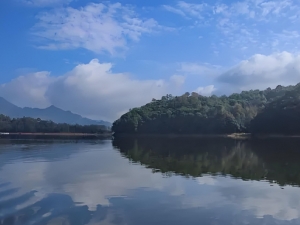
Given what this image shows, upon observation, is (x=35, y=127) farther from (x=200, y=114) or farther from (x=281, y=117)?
(x=281, y=117)

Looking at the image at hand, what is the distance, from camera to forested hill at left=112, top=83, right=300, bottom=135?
9919 cm

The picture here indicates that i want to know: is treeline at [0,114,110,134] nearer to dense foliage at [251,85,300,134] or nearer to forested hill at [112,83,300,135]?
forested hill at [112,83,300,135]

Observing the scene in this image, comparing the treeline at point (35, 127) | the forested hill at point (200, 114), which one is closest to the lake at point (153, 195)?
the forested hill at point (200, 114)

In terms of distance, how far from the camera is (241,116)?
102812mm

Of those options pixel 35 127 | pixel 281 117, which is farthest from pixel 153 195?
pixel 35 127

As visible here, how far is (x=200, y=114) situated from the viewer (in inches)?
4358

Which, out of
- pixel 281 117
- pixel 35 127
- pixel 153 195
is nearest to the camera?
pixel 153 195

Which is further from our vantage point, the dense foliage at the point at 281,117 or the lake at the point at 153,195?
the dense foliage at the point at 281,117

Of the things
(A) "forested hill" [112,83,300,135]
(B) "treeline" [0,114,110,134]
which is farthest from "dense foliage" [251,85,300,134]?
(B) "treeline" [0,114,110,134]

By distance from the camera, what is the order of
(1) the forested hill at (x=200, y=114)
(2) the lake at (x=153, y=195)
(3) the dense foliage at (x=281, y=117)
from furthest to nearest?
1. (1) the forested hill at (x=200, y=114)
2. (3) the dense foliage at (x=281, y=117)
3. (2) the lake at (x=153, y=195)

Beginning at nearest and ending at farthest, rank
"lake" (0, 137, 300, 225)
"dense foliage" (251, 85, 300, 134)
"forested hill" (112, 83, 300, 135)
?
"lake" (0, 137, 300, 225)
"dense foliage" (251, 85, 300, 134)
"forested hill" (112, 83, 300, 135)

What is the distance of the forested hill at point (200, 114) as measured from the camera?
325 ft

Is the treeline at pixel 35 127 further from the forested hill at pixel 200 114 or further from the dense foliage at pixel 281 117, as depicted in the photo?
the dense foliage at pixel 281 117

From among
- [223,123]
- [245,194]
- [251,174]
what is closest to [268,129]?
[223,123]
